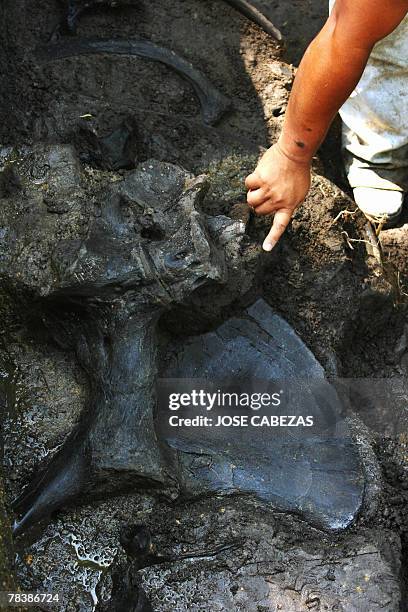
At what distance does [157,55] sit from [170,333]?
1.38 metres

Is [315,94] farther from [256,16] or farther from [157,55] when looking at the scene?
[256,16]

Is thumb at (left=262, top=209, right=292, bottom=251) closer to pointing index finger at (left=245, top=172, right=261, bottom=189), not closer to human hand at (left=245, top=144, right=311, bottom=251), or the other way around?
human hand at (left=245, top=144, right=311, bottom=251)

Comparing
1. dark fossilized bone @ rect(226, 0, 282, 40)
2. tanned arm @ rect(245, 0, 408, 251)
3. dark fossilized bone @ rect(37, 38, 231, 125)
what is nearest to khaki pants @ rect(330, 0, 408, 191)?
dark fossilized bone @ rect(226, 0, 282, 40)

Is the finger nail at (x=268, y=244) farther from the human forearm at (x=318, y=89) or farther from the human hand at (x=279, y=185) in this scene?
the human forearm at (x=318, y=89)

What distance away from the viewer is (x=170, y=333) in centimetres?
264

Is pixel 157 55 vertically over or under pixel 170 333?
over

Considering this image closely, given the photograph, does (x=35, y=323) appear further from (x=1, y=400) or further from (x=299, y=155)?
(x=299, y=155)

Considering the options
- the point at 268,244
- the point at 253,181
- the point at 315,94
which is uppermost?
the point at 315,94

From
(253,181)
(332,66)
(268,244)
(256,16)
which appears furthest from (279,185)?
(256,16)

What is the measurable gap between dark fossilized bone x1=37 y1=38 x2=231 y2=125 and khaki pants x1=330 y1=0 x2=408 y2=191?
1.83ft

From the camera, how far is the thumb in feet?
8.51

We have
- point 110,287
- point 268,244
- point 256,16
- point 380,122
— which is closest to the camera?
point 110,287

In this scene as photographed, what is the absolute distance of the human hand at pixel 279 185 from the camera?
258 cm

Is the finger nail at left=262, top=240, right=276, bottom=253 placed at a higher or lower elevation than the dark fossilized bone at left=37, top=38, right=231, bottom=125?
lower
